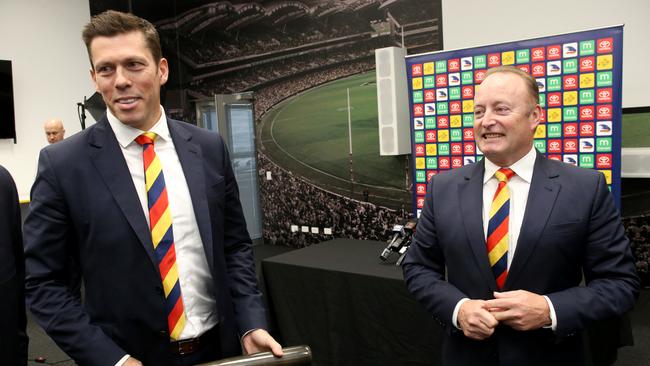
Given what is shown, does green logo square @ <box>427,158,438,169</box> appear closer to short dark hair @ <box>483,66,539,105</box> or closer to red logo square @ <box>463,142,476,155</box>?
red logo square @ <box>463,142,476,155</box>

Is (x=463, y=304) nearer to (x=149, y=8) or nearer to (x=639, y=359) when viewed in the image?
(x=639, y=359)

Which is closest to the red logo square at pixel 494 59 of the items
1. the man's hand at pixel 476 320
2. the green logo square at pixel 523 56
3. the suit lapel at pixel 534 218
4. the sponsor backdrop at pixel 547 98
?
the sponsor backdrop at pixel 547 98

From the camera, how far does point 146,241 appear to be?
1191 millimetres

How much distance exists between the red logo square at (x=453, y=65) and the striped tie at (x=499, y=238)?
8.51ft

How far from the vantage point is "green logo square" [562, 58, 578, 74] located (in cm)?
344

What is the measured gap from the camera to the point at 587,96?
342 cm

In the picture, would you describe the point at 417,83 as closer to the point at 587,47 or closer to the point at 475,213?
the point at 587,47

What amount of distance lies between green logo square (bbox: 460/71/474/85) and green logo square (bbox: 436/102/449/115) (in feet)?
0.74

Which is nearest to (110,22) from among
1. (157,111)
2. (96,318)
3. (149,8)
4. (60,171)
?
(157,111)

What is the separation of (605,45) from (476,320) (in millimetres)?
2628

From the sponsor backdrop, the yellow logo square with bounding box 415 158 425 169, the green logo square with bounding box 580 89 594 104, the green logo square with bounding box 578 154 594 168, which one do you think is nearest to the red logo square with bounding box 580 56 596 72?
the sponsor backdrop

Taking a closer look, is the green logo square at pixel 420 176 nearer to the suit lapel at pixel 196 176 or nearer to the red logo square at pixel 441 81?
the red logo square at pixel 441 81

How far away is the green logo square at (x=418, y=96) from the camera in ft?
13.7

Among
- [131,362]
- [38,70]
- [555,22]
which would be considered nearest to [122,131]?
[131,362]
